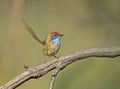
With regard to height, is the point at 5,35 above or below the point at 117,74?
above

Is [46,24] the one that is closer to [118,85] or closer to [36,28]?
[36,28]

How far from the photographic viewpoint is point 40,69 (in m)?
0.87

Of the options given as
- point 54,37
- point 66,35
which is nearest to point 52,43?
point 54,37

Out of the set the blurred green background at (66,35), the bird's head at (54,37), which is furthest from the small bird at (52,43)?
the blurred green background at (66,35)

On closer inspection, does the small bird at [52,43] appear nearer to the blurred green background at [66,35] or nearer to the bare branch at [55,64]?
the bare branch at [55,64]

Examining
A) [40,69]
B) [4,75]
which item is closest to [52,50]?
[40,69]

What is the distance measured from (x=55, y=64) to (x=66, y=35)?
1.59 ft

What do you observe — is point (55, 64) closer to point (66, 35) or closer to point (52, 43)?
point (52, 43)

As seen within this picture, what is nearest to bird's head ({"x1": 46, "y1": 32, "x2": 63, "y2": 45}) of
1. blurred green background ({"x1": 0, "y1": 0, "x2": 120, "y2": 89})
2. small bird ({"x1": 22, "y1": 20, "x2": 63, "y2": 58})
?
small bird ({"x1": 22, "y1": 20, "x2": 63, "y2": 58})

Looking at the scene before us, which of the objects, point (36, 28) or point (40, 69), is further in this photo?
point (36, 28)

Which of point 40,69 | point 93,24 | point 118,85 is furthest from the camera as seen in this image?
point 93,24

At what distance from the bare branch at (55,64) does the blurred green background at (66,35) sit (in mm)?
274

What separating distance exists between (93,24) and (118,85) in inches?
9.0

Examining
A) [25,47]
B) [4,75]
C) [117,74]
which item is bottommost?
[117,74]
